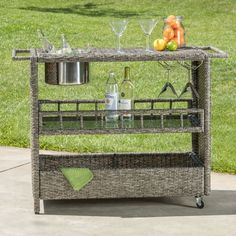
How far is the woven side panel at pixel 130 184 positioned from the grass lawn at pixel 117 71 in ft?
4.01

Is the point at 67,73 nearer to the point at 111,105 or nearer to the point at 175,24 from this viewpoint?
the point at 111,105

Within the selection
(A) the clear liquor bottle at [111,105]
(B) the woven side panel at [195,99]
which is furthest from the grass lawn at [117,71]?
(A) the clear liquor bottle at [111,105]

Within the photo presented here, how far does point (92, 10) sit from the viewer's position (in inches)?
902

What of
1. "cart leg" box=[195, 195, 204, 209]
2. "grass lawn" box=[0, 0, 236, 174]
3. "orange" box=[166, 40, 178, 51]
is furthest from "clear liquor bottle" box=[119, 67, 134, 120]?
"grass lawn" box=[0, 0, 236, 174]

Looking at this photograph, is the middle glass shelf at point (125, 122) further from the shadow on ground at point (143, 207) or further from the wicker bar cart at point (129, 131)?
the shadow on ground at point (143, 207)

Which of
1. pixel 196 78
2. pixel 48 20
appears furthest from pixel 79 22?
pixel 196 78

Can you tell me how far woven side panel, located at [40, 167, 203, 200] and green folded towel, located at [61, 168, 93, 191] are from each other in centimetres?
3

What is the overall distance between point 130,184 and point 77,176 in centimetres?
36

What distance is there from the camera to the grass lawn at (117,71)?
835 cm

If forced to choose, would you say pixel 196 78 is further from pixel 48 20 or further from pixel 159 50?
pixel 48 20

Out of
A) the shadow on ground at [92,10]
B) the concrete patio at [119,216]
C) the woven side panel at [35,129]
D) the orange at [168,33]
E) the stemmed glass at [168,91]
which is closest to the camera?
the concrete patio at [119,216]

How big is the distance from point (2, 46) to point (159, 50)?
27.5ft

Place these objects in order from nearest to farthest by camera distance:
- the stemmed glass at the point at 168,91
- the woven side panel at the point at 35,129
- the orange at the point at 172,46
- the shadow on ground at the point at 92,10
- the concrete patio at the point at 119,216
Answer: the concrete patio at the point at 119,216, the woven side panel at the point at 35,129, the orange at the point at 172,46, the stemmed glass at the point at 168,91, the shadow on ground at the point at 92,10

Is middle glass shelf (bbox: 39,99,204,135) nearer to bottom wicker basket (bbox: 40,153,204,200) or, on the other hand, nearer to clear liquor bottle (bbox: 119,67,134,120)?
clear liquor bottle (bbox: 119,67,134,120)
